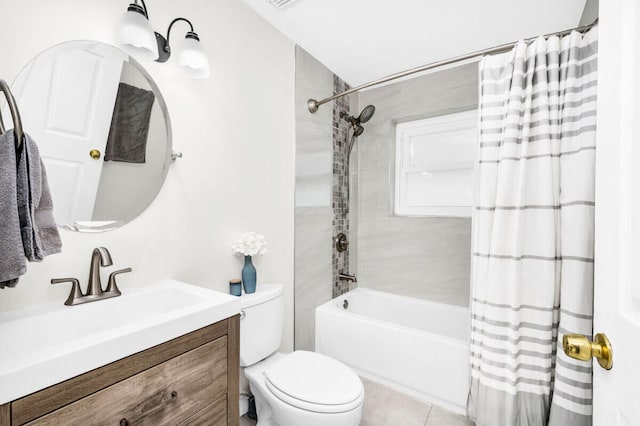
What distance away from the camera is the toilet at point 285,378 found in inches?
49.8

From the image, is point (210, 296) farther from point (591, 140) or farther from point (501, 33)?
point (501, 33)

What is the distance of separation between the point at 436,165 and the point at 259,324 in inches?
77.5

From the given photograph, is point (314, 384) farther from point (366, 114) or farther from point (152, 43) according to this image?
point (366, 114)

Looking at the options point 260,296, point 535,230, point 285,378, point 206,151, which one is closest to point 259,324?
point 260,296

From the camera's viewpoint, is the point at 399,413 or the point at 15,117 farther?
the point at 399,413

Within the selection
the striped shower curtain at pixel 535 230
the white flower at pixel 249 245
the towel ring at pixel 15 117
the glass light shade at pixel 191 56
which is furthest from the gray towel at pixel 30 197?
the striped shower curtain at pixel 535 230

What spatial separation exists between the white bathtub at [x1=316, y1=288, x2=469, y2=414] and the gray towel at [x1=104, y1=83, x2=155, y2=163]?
1.67 metres

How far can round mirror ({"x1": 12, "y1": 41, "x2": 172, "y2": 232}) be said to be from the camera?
1070 millimetres

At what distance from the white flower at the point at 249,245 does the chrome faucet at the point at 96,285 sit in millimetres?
591

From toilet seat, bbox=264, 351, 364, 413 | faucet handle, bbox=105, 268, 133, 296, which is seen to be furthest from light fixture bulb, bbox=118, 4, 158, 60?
toilet seat, bbox=264, 351, 364, 413

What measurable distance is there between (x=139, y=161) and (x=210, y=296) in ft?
2.27

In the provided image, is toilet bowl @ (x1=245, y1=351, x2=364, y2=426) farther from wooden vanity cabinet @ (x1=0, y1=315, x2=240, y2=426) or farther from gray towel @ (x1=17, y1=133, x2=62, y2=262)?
gray towel @ (x1=17, y1=133, x2=62, y2=262)

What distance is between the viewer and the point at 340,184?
2637mm

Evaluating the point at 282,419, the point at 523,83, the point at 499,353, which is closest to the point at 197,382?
the point at 282,419
